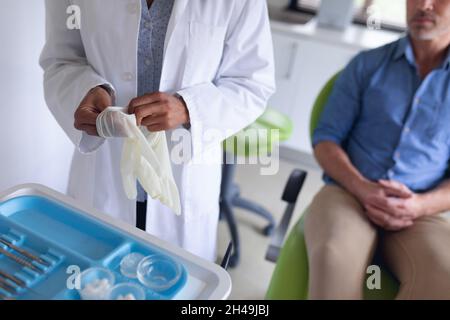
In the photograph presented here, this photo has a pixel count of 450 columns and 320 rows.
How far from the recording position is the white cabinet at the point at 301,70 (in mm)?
2535

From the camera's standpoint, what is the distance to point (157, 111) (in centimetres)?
89

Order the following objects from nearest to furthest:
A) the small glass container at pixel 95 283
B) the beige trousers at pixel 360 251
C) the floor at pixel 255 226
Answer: the small glass container at pixel 95 283 < the beige trousers at pixel 360 251 < the floor at pixel 255 226

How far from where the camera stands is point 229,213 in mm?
2096

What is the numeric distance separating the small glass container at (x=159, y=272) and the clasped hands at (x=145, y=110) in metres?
0.28

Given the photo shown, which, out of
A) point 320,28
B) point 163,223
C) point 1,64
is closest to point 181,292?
point 163,223

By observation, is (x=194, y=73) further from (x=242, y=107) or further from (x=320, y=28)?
(x=320, y=28)

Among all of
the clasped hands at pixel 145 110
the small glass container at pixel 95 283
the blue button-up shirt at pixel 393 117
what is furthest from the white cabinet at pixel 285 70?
the small glass container at pixel 95 283

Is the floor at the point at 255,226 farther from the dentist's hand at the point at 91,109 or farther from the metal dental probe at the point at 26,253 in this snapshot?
the metal dental probe at the point at 26,253

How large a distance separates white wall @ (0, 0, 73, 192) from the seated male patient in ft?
3.32

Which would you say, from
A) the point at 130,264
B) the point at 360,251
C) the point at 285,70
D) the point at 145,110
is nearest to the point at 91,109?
the point at 145,110

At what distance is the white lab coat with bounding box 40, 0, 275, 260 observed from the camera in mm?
981

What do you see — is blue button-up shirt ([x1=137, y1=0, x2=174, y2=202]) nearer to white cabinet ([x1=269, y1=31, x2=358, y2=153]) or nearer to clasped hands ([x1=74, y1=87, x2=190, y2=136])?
clasped hands ([x1=74, y1=87, x2=190, y2=136])

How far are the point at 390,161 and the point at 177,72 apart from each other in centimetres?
83

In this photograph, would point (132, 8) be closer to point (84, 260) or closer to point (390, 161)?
point (84, 260)
